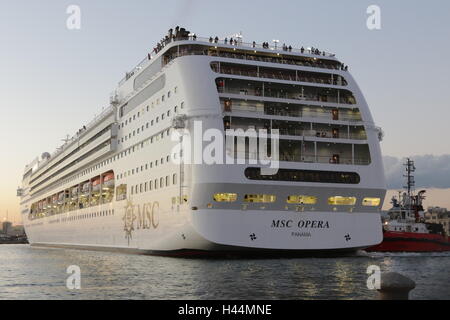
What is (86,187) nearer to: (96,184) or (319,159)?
(96,184)

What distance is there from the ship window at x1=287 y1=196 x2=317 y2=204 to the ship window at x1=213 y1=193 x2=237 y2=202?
12.3 feet

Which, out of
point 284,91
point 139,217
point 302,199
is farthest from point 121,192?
point 302,199

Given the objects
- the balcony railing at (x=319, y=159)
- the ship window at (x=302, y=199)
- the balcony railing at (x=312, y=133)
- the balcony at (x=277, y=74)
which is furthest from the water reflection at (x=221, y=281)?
the balcony at (x=277, y=74)

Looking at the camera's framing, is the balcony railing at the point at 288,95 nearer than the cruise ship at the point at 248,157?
No

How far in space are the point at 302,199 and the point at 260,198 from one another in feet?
9.80

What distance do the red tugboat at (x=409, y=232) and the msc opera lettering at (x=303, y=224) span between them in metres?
25.1

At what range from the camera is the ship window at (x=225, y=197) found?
36.8 m

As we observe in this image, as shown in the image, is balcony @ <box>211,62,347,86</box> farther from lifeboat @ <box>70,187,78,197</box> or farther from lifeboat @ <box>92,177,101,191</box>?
lifeboat @ <box>70,187,78,197</box>

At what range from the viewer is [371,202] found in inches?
1606

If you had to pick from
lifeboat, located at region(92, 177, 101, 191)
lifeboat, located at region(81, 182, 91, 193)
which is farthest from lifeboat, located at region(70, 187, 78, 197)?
lifeboat, located at region(92, 177, 101, 191)

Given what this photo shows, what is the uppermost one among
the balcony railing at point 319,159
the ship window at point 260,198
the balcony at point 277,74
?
the balcony at point 277,74

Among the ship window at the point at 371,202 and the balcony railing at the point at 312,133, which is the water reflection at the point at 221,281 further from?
the balcony railing at the point at 312,133

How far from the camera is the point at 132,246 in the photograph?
158ft
